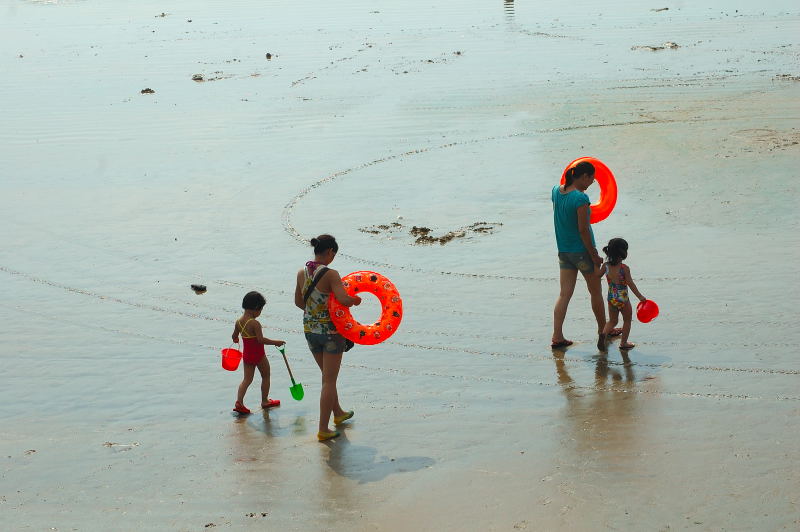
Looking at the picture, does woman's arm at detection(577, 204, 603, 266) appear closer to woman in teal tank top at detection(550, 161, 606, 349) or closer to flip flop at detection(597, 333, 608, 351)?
woman in teal tank top at detection(550, 161, 606, 349)

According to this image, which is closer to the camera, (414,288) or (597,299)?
(597,299)

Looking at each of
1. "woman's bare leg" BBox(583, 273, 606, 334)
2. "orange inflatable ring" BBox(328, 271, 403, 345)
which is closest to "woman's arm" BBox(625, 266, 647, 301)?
"woman's bare leg" BBox(583, 273, 606, 334)

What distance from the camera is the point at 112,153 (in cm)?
1791

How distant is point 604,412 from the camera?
307 inches

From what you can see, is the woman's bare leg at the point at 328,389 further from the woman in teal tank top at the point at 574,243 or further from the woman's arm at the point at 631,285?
the woman's arm at the point at 631,285

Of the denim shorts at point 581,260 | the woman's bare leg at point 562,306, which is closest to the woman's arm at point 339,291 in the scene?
the woman's bare leg at point 562,306

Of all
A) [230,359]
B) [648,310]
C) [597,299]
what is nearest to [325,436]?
[230,359]

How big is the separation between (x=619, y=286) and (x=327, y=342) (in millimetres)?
2858

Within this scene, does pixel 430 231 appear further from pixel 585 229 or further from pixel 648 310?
pixel 648 310

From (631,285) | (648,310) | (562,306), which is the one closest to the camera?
(631,285)

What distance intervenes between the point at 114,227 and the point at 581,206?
23.6 ft

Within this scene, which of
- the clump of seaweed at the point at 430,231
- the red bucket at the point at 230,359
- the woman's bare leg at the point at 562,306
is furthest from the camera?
the clump of seaweed at the point at 430,231

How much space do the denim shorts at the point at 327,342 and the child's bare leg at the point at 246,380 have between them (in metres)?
0.92

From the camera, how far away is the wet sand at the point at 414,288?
6805 millimetres
